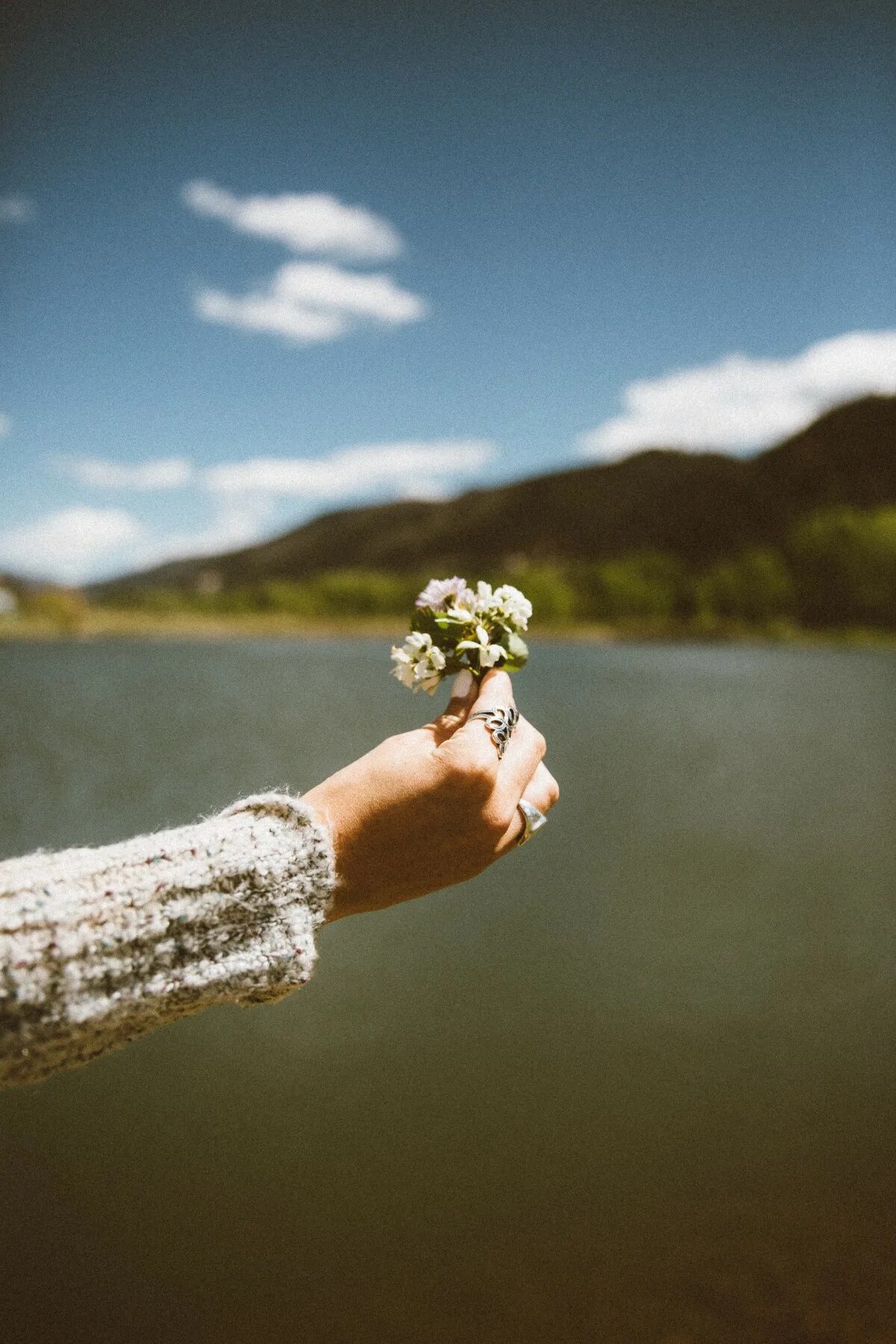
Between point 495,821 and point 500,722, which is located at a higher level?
point 500,722

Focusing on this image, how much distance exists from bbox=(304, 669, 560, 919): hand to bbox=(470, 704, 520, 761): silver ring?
4 centimetres

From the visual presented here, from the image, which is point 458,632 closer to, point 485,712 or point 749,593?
point 485,712

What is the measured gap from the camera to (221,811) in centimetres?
162

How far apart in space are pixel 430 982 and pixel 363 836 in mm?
8184

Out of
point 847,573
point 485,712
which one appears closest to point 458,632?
point 485,712

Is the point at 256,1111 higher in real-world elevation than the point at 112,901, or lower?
lower

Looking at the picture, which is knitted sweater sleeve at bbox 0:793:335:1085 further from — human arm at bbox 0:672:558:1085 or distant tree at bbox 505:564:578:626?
distant tree at bbox 505:564:578:626

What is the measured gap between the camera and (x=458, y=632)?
2535 mm

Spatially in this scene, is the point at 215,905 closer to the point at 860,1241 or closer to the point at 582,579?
the point at 860,1241

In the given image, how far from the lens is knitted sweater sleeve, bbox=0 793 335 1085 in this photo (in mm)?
Answer: 1342

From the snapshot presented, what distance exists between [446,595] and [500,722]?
2.77ft

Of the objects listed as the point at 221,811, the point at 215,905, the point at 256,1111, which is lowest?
the point at 256,1111

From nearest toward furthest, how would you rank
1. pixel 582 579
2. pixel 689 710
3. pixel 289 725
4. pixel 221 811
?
pixel 221 811 → pixel 289 725 → pixel 689 710 → pixel 582 579

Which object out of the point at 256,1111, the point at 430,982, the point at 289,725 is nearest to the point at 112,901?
the point at 256,1111
